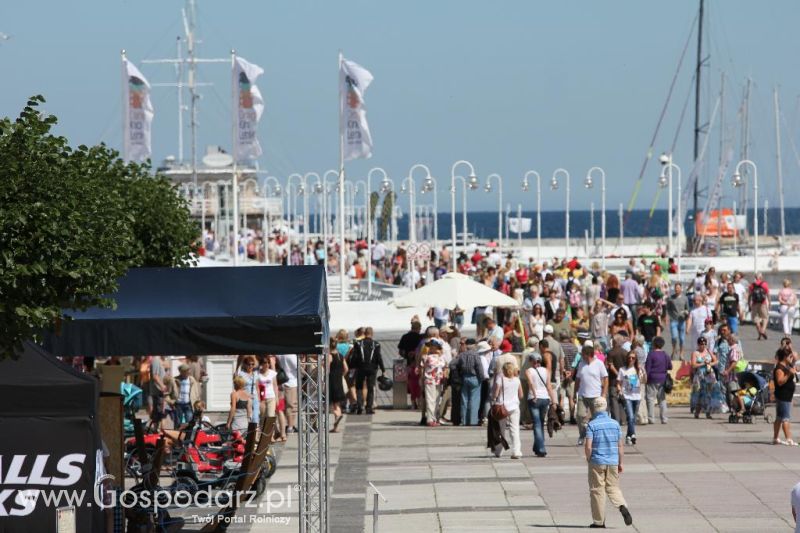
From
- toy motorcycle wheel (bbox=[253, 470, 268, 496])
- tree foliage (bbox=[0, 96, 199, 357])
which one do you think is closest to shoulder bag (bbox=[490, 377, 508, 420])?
toy motorcycle wheel (bbox=[253, 470, 268, 496])

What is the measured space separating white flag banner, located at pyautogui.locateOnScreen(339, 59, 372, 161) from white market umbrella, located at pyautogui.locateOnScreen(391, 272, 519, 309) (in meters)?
14.6

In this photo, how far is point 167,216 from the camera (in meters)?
25.7

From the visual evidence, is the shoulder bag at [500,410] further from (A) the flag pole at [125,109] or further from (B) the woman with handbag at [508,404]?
(A) the flag pole at [125,109]

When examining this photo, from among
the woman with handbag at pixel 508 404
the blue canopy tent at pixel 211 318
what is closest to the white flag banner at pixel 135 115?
the woman with handbag at pixel 508 404

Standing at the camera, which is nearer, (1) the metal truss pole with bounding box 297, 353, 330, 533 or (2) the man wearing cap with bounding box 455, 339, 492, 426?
(1) the metal truss pole with bounding box 297, 353, 330, 533

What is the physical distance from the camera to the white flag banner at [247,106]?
141ft

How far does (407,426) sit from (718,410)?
4841 mm

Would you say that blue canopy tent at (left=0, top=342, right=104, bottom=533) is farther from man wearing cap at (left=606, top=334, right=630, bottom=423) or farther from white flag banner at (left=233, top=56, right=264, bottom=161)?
white flag banner at (left=233, top=56, right=264, bottom=161)

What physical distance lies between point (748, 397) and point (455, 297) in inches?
229

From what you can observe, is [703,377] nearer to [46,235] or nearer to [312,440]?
[312,440]

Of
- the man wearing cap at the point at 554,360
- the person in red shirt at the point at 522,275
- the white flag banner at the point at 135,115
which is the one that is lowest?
the man wearing cap at the point at 554,360

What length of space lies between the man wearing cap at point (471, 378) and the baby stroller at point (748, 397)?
147 inches

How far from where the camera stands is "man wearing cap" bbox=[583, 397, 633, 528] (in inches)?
616

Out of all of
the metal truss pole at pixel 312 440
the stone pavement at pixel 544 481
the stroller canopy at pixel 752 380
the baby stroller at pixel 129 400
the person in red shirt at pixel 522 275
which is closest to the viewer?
the metal truss pole at pixel 312 440
